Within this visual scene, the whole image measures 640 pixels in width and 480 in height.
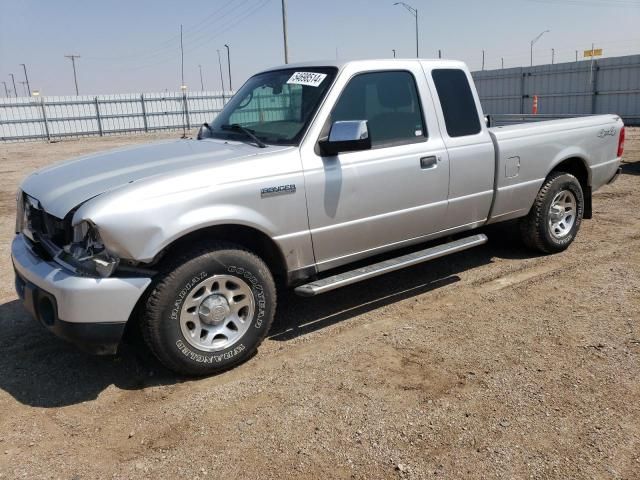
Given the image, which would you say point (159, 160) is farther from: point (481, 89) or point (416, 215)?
point (481, 89)

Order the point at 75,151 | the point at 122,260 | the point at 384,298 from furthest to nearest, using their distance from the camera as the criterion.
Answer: the point at 75,151
the point at 384,298
the point at 122,260

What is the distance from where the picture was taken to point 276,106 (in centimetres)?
456

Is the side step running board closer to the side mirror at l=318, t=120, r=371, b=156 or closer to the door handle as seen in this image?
the door handle

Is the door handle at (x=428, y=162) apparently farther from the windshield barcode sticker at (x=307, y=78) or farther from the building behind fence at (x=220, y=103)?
the building behind fence at (x=220, y=103)

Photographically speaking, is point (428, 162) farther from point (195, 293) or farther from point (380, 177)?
point (195, 293)

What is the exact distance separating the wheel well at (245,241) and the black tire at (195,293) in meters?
0.09

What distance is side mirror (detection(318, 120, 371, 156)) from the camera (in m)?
3.91

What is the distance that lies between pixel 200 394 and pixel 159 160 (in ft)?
5.29

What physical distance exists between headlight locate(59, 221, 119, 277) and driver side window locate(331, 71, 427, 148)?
72.5 inches

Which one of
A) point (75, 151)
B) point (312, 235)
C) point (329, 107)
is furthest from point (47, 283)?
point (75, 151)

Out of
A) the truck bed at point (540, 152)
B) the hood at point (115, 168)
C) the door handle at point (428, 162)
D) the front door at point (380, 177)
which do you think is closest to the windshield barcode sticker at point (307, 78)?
the front door at point (380, 177)

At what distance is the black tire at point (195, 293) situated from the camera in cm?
345

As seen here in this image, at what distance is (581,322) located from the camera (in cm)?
437

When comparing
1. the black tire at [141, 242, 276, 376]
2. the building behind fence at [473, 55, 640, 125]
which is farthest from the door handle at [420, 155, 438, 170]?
the building behind fence at [473, 55, 640, 125]
